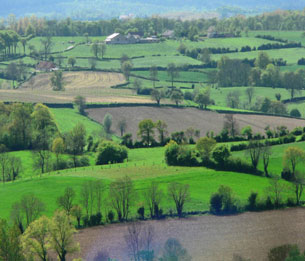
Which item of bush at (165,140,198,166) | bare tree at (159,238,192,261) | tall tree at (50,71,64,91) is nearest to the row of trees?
tall tree at (50,71,64,91)

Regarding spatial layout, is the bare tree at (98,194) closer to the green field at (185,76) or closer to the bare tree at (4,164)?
the bare tree at (4,164)

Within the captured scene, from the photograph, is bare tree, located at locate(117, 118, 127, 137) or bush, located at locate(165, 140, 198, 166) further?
bare tree, located at locate(117, 118, 127, 137)

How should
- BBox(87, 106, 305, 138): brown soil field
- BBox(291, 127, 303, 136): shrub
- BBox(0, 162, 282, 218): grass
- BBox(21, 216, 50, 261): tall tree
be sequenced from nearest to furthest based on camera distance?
BBox(21, 216, 50, 261): tall tree, BBox(0, 162, 282, 218): grass, BBox(291, 127, 303, 136): shrub, BBox(87, 106, 305, 138): brown soil field

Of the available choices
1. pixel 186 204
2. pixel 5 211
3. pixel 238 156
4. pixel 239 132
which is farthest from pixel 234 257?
pixel 239 132

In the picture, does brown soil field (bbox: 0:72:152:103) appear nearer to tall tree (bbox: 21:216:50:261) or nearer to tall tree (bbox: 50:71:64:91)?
tall tree (bbox: 50:71:64:91)

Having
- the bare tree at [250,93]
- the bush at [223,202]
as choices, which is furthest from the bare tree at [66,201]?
the bare tree at [250,93]

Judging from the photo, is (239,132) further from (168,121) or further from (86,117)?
(86,117)
